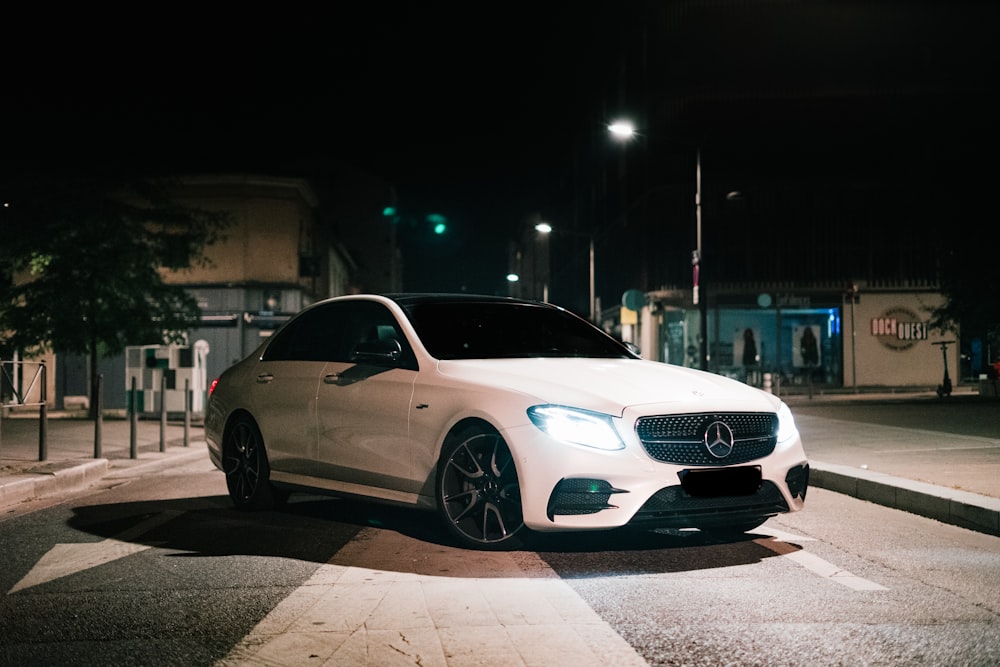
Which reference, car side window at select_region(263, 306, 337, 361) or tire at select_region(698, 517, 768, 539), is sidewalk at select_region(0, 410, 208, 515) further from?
tire at select_region(698, 517, 768, 539)

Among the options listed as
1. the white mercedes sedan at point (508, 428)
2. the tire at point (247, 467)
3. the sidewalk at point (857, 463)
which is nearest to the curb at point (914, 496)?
the sidewalk at point (857, 463)

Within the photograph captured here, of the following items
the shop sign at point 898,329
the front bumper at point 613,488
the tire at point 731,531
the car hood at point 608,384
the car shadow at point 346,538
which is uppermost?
the shop sign at point 898,329

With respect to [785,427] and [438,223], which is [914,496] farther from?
[438,223]

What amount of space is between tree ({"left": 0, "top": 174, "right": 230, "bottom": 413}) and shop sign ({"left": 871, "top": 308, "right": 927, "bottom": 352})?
25.6m

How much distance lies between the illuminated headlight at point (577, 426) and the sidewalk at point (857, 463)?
3283 millimetres

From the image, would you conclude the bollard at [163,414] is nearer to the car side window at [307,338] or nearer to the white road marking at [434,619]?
the car side window at [307,338]

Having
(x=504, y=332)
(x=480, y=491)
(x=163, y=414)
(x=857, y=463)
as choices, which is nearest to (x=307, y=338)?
(x=504, y=332)

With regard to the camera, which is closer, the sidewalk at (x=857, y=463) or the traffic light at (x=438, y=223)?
the sidewalk at (x=857, y=463)

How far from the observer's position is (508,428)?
20.6ft

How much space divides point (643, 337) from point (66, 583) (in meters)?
41.5

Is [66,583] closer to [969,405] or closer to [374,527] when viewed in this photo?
[374,527]

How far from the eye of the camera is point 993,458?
12031 millimetres

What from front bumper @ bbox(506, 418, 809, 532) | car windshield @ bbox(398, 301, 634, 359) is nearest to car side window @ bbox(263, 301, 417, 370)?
car windshield @ bbox(398, 301, 634, 359)

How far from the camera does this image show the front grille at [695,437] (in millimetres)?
6191
